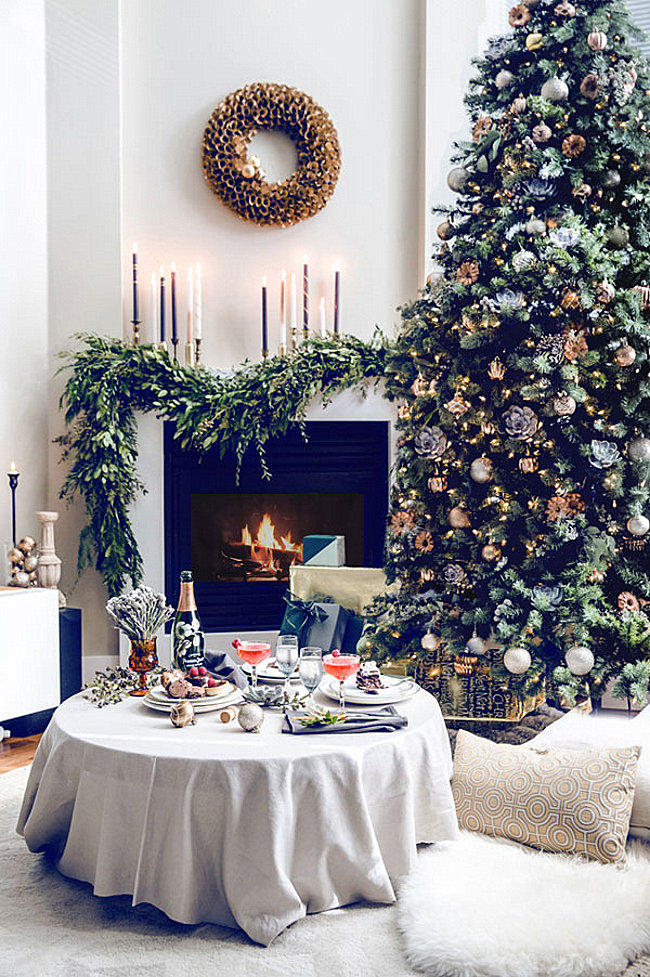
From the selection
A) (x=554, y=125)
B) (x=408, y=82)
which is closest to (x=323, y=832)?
(x=554, y=125)

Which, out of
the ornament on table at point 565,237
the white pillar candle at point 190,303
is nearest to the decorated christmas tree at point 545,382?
the ornament on table at point 565,237

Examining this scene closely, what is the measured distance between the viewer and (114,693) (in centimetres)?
263

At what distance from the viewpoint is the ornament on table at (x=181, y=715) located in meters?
2.32

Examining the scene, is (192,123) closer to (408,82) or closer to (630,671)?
(408,82)

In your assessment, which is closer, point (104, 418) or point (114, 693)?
point (114, 693)

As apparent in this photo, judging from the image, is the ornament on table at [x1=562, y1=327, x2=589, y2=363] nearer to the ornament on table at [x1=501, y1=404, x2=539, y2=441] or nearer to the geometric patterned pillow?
the ornament on table at [x1=501, y1=404, x2=539, y2=441]

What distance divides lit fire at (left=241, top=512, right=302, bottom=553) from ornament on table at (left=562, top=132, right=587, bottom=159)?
8.33ft

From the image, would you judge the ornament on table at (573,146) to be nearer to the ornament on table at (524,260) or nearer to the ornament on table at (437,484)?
the ornament on table at (524,260)

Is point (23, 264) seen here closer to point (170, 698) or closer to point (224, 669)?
point (224, 669)

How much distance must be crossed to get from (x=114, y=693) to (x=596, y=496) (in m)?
1.91

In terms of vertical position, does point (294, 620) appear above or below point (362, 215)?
below

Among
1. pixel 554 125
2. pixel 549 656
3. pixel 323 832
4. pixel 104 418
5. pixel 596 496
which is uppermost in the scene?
pixel 554 125

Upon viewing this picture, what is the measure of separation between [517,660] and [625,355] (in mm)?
1177

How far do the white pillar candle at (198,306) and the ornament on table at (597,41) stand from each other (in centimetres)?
237
